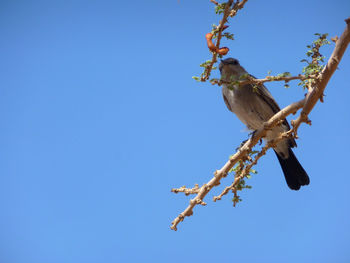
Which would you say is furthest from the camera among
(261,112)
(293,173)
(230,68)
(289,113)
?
(230,68)

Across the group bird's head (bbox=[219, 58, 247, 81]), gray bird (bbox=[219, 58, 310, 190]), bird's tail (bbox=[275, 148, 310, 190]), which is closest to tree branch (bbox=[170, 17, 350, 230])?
gray bird (bbox=[219, 58, 310, 190])

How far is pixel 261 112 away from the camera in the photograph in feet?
20.0

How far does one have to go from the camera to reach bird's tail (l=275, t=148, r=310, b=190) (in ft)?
20.7

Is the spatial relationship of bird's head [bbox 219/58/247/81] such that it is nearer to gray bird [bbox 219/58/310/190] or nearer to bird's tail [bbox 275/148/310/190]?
gray bird [bbox 219/58/310/190]

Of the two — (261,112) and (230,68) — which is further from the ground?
(230,68)

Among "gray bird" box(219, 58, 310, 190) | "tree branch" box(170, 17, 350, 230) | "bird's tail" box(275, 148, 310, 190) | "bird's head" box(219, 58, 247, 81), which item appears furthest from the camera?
"bird's head" box(219, 58, 247, 81)

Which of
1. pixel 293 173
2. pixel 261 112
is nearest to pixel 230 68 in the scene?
pixel 261 112

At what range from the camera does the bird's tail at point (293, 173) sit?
6301 millimetres

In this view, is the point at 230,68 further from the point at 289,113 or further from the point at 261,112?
the point at 289,113

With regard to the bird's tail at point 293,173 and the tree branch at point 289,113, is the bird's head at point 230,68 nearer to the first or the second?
the bird's tail at point 293,173

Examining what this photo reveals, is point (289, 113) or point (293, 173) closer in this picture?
point (289, 113)

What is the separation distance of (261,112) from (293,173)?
3.88 ft

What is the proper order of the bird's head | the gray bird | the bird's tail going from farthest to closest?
the bird's head < the bird's tail < the gray bird

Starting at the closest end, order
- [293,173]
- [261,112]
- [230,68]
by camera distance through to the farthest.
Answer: [261,112] → [293,173] → [230,68]
